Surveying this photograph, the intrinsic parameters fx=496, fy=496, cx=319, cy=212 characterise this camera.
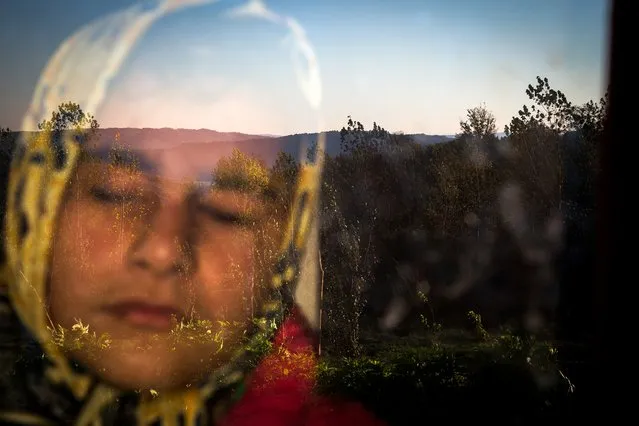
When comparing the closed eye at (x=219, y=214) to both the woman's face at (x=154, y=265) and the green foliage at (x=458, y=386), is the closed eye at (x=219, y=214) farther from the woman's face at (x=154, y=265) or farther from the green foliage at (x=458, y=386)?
the green foliage at (x=458, y=386)

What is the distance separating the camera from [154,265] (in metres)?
28.7

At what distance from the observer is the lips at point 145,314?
20.0 metres

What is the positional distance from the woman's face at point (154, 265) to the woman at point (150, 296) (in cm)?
7

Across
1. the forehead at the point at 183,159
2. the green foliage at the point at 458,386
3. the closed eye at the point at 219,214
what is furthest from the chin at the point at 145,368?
the closed eye at the point at 219,214

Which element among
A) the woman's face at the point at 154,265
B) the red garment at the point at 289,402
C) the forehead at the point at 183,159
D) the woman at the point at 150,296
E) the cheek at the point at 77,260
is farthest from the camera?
the forehead at the point at 183,159

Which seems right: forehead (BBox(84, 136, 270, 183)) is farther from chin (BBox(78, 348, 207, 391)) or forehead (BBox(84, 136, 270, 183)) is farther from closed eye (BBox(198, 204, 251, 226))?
chin (BBox(78, 348, 207, 391))

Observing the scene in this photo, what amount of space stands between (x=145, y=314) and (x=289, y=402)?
15.5 m

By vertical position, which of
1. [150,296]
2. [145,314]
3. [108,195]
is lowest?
[145,314]

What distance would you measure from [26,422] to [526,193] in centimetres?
2435

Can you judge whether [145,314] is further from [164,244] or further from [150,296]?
[164,244]

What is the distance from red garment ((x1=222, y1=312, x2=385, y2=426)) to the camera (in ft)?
28.3

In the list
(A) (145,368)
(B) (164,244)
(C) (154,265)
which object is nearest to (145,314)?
(C) (154,265)

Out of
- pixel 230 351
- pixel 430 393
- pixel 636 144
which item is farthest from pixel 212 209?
pixel 636 144

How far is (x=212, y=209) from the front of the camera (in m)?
34.8
